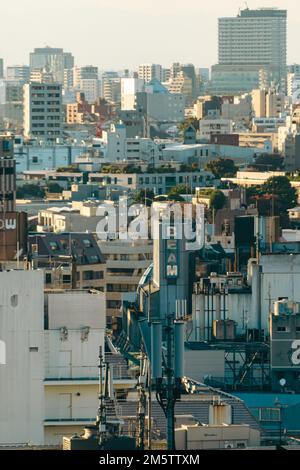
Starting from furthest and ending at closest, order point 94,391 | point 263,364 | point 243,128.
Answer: point 243,128, point 263,364, point 94,391

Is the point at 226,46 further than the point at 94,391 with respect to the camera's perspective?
Yes

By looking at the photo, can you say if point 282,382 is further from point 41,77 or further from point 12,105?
point 41,77

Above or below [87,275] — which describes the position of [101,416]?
above

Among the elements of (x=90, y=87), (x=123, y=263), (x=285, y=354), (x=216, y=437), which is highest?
(x=216, y=437)

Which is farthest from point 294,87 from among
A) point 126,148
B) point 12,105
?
point 126,148

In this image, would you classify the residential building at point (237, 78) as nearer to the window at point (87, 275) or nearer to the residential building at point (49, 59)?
the residential building at point (49, 59)
